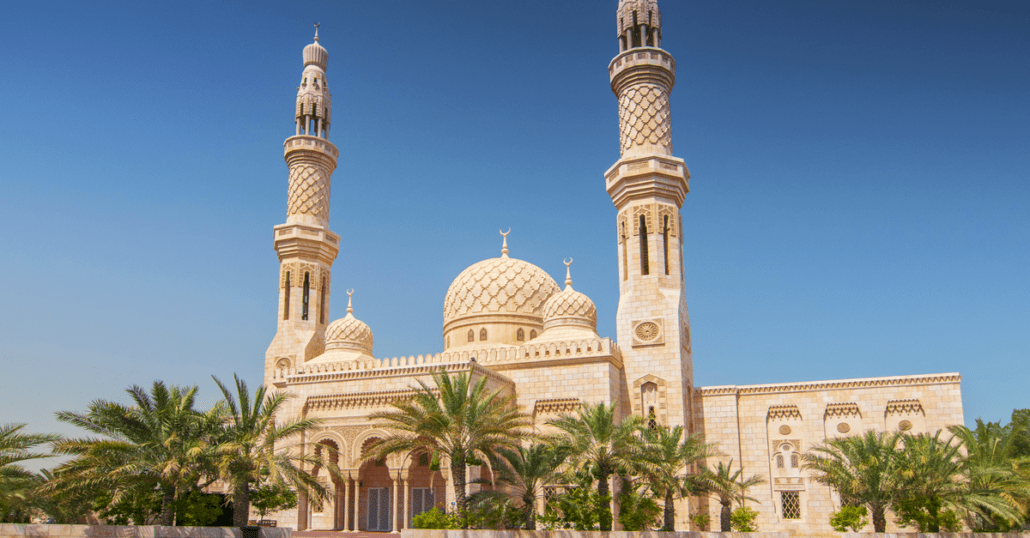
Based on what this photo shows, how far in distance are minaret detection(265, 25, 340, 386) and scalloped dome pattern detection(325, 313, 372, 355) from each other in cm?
138

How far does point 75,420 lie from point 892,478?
1658 centimetres

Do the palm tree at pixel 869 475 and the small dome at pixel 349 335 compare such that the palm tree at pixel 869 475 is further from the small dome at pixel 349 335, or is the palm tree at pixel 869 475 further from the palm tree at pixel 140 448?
the small dome at pixel 349 335

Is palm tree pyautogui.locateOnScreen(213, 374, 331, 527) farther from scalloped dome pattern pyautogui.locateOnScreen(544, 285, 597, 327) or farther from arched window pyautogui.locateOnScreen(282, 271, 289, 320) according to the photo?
arched window pyautogui.locateOnScreen(282, 271, 289, 320)

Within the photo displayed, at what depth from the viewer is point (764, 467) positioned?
952 inches

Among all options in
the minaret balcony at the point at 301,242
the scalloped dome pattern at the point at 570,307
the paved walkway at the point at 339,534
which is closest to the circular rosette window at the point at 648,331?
the scalloped dome pattern at the point at 570,307

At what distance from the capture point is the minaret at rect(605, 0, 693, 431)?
24.3m

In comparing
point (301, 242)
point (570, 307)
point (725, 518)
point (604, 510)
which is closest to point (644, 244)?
point (570, 307)

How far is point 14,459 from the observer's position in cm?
1548

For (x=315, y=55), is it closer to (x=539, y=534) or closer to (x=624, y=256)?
(x=624, y=256)

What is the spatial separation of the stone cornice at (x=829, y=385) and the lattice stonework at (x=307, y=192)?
15468 millimetres

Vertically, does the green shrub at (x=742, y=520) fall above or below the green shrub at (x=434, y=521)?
below

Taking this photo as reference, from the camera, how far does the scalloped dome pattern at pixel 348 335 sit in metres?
28.4

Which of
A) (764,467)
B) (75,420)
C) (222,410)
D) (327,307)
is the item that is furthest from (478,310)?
(75,420)

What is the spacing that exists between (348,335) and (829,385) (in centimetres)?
1541
